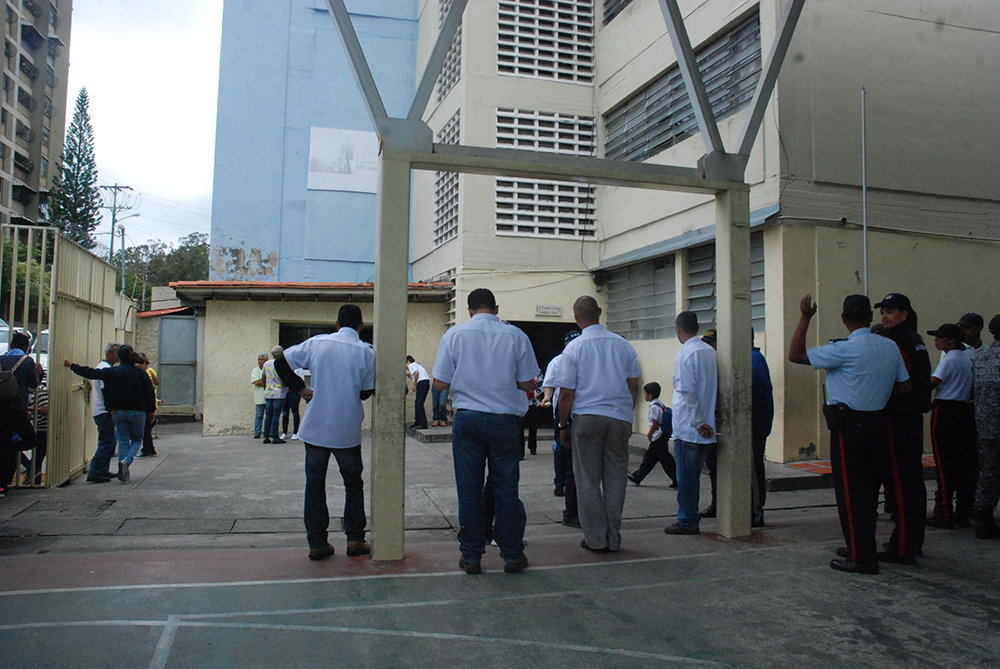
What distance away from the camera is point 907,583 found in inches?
165

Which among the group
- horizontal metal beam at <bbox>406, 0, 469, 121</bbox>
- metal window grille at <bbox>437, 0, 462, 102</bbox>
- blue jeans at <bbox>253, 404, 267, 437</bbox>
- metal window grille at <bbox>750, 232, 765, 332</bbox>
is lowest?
blue jeans at <bbox>253, 404, 267, 437</bbox>

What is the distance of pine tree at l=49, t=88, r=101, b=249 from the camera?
4781 cm

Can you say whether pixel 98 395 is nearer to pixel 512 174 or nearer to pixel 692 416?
pixel 512 174

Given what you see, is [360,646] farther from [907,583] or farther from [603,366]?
[907,583]

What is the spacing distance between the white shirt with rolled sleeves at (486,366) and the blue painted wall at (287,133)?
15.3m

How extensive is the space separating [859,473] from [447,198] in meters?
11.8

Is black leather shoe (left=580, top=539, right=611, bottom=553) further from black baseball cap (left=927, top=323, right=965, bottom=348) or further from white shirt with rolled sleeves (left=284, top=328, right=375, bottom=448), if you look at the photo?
black baseball cap (left=927, top=323, right=965, bottom=348)

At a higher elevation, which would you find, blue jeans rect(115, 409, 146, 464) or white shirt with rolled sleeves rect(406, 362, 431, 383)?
white shirt with rolled sleeves rect(406, 362, 431, 383)

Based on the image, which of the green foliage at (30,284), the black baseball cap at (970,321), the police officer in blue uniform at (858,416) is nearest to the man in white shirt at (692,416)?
the police officer in blue uniform at (858,416)

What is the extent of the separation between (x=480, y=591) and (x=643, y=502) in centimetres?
348

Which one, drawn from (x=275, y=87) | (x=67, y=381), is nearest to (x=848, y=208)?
(x=67, y=381)

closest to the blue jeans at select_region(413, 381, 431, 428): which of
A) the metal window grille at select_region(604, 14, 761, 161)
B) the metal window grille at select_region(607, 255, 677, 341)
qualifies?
the metal window grille at select_region(607, 255, 677, 341)

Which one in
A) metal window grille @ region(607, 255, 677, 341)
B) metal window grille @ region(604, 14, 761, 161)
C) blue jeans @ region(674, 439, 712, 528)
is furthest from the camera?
metal window grille @ region(607, 255, 677, 341)

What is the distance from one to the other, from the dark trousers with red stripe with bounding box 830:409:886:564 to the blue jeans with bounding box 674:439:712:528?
1.13 metres
